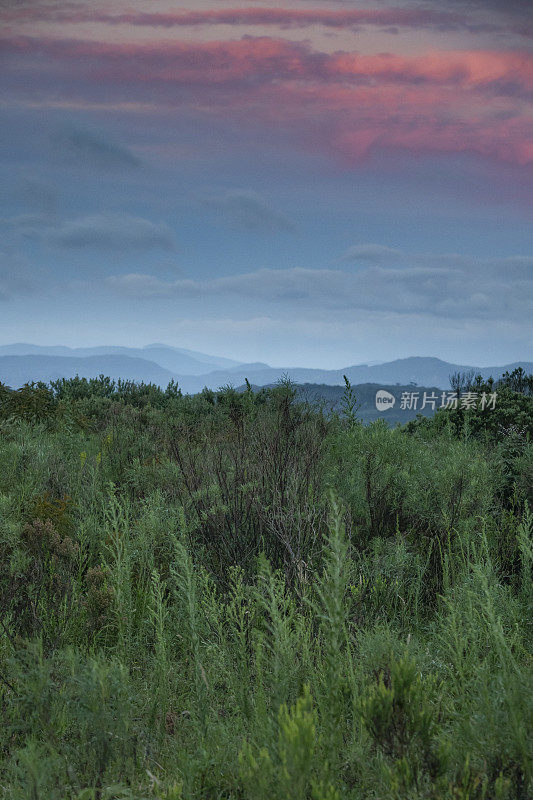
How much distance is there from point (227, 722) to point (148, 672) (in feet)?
2.69

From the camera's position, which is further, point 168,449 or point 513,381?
point 513,381

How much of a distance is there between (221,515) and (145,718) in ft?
6.23

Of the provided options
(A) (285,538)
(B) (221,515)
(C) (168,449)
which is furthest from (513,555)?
(C) (168,449)

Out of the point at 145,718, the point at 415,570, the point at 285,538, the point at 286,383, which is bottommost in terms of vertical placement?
the point at 145,718

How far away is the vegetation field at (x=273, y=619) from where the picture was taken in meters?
2.04

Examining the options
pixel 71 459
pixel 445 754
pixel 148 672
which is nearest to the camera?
pixel 445 754

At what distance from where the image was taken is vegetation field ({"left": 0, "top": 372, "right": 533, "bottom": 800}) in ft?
6.70

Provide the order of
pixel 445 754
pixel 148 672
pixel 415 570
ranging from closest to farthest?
pixel 445 754 → pixel 148 672 → pixel 415 570

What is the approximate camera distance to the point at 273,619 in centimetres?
261

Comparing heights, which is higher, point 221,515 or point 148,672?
point 221,515

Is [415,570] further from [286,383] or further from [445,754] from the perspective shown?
[286,383]

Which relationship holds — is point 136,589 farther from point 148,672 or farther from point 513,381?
point 513,381

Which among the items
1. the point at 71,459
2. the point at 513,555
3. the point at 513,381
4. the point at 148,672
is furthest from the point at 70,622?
the point at 513,381

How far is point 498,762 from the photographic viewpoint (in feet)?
6.50
